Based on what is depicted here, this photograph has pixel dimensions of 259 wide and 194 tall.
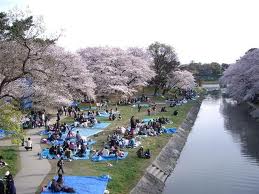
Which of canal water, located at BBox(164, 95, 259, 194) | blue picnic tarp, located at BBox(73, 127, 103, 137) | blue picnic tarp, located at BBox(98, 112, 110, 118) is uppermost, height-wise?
blue picnic tarp, located at BBox(98, 112, 110, 118)

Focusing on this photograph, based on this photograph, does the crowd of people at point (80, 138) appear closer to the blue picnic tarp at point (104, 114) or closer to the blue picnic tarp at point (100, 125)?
the blue picnic tarp at point (104, 114)

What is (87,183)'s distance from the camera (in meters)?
23.0

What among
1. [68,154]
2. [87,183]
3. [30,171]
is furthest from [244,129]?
[30,171]

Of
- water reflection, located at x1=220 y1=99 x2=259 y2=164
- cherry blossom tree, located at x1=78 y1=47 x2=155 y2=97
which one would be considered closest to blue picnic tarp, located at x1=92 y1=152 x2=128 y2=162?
water reflection, located at x1=220 y1=99 x2=259 y2=164

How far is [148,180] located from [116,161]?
341cm

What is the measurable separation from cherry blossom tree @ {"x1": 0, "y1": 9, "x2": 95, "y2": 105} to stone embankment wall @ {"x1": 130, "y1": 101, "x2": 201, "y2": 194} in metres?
9.75

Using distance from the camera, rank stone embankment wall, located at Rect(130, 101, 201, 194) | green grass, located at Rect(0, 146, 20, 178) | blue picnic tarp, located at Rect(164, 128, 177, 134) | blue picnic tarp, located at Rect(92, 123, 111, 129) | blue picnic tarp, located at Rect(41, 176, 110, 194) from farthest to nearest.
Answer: blue picnic tarp, located at Rect(92, 123, 111, 129) → blue picnic tarp, located at Rect(164, 128, 177, 134) → green grass, located at Rect(0, 146, 20, 178) → stone embankment wall, located at Rect(130, 101, 201, 194) → blue picnic tarp, located at Rect(41, 176, 110, 194)

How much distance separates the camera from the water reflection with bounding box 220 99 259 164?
37875 mm

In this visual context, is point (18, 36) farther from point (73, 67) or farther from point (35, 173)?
point (73, 67)

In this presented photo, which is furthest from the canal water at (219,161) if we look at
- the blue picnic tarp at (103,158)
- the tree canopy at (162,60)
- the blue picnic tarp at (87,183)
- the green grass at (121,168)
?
the tree canopy at (162,60)

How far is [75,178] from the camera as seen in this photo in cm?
2388

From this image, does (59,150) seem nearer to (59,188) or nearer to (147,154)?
(147,154)

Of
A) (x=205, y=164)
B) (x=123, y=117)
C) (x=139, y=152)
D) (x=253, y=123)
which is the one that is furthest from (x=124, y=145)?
(x=253, y=123)

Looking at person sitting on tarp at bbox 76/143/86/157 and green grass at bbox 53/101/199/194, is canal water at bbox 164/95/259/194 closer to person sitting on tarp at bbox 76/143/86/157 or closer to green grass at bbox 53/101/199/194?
green grass at bbox 53/101/199/194
